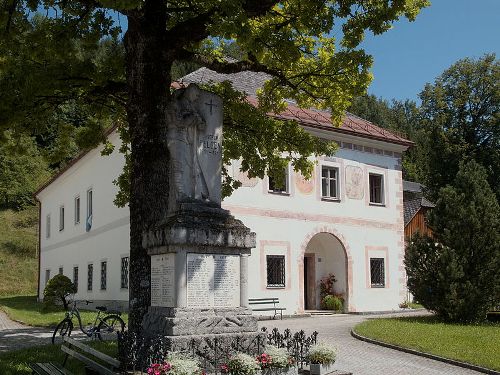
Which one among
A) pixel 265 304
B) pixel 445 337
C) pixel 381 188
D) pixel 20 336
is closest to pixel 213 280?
pixel 445 337

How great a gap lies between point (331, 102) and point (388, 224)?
46.6 ft

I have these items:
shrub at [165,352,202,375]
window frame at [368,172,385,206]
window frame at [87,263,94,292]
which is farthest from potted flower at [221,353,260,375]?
window frame at [87,263,94,292]

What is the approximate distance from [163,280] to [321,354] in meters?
2.23

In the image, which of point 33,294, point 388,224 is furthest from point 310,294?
point 33,294

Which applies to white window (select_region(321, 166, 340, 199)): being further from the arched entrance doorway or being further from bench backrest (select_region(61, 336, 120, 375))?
bench backrest (select_region(61, 336, 120, 375))

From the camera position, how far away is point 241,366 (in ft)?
23.7

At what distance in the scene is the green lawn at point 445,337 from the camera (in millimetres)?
12109

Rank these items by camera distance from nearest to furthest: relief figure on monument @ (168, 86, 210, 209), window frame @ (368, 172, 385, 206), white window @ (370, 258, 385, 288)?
relief figure on monument @ (168, 86, 210, 209) → white window @ (370, 258, 385, 288) → window frame @ (368, 172, 385, 206)

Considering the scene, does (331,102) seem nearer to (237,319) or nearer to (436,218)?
(237,319)

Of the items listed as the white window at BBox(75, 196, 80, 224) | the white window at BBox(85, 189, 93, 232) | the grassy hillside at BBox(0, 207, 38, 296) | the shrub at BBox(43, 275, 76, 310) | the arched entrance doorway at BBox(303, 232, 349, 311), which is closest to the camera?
the shrub at BBox(43, 275, 76, 310)

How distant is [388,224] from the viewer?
86.4 feet

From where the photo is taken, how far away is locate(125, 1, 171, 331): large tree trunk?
9289 mm

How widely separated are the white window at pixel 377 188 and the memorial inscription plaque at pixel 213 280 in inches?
734

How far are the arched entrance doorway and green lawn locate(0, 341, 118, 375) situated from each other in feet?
43.8
